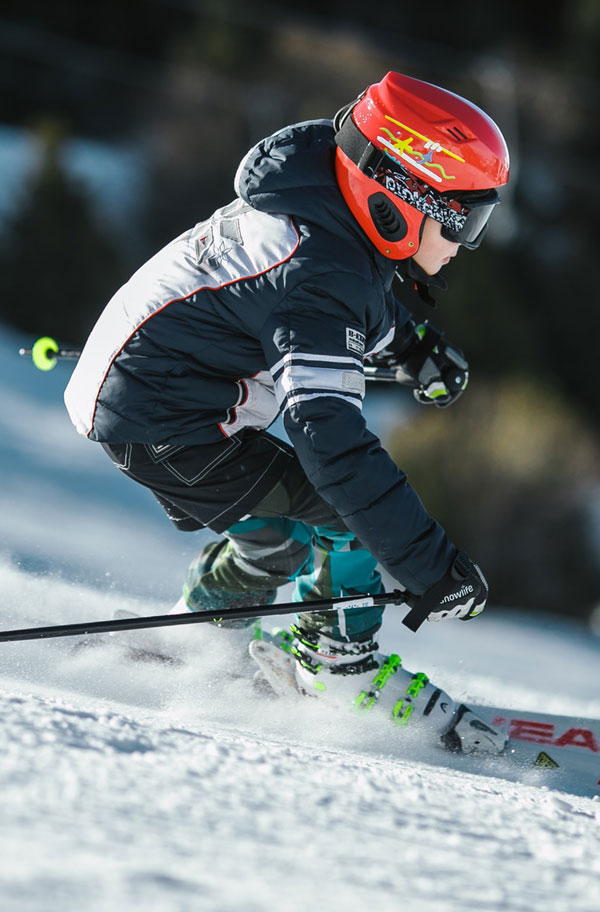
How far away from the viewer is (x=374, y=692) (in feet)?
10.1

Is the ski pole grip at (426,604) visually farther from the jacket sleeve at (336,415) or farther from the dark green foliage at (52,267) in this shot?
the dark green foliage at (52,267)

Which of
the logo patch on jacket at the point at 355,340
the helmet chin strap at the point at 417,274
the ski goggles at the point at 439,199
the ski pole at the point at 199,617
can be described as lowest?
the ski pole at the point at 199,617

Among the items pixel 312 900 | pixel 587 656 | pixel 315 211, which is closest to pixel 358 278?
pixel 315 211

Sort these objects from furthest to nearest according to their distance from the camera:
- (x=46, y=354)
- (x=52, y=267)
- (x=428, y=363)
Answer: (x=52, y=267) → (x=428, y=363) → (x=46, y=354)

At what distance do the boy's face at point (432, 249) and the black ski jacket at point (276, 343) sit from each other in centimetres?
10

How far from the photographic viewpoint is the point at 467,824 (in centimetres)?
204

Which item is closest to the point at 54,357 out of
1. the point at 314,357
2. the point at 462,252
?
the point at 314,357

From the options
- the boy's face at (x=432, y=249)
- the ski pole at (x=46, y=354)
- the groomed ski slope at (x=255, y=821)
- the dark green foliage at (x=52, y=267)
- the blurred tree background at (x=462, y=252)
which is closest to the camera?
the groomed ski slope at (x=255, y=821)

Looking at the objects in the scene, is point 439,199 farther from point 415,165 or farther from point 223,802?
point 223,802

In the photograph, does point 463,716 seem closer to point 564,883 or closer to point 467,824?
point 467,824

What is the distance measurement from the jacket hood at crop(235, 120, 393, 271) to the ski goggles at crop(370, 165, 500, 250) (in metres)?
0.13

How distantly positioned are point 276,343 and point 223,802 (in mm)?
1132

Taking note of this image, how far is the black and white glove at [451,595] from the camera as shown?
108 inches

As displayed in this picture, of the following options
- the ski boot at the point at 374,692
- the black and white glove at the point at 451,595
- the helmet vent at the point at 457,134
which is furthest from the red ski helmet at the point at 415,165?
the ski boot at the point at 374,692
